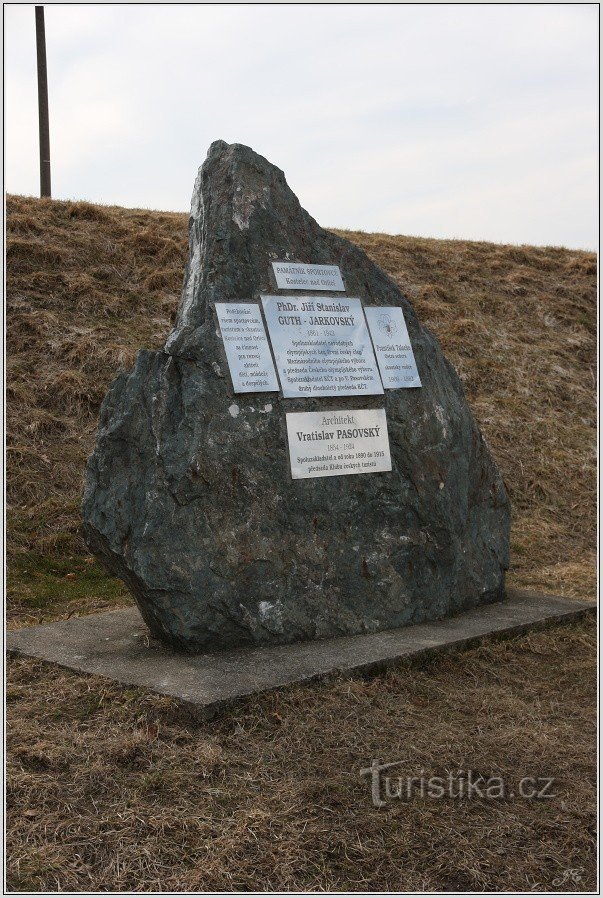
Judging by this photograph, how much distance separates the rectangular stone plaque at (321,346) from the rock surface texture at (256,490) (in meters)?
0.10

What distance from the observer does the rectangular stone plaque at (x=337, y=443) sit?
5523 millimetres

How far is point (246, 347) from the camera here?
5418 millimetres

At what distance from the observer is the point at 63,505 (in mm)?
8086

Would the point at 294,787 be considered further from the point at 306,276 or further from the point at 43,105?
the point at 43,105

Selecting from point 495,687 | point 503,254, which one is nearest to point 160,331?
point 495,687

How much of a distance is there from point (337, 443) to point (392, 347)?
86 cm

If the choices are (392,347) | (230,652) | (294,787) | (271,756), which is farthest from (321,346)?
(294,787)

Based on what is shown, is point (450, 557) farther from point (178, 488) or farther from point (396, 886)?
point (396, 886)

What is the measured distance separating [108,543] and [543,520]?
19.5ft

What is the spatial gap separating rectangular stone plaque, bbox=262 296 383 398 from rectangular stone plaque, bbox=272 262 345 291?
3.0 inches

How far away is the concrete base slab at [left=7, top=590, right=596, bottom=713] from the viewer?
454cm

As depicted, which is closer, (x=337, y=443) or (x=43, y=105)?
(x=337, y=443)

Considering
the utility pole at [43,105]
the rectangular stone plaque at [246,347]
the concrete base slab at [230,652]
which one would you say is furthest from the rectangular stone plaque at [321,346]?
the utility pole at [43,105]

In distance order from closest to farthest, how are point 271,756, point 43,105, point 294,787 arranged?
point 294,787 < point 271,756 < point 43,105
